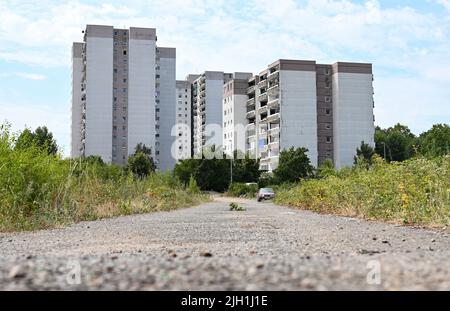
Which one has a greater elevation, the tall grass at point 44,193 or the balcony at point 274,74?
the balcony at point 274,74

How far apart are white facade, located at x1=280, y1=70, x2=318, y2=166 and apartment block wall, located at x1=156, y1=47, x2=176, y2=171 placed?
98.0ft

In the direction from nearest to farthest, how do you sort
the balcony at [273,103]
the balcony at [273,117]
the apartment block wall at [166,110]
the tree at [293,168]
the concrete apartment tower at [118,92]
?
the tree at [293,168] < the balcony at [273,117] < the balcony at [273,103] < the concrete apartment tower at [118,92] < the apartment block wall at [166,110]

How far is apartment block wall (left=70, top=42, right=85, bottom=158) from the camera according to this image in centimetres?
11450

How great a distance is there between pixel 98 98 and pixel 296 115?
36866mm

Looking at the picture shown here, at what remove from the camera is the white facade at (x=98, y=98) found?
4028 inches

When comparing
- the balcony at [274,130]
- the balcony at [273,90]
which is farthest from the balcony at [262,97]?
the balcony at [274,130]

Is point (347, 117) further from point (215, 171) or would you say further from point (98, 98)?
point (98, 98)

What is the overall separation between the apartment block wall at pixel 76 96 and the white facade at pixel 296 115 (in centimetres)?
4342

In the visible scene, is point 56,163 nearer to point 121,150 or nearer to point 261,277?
point 261,277

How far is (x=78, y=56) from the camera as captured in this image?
118 m

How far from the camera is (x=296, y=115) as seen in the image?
9181cm

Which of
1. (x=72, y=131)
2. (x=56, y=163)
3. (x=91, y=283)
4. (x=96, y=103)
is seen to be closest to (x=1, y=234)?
(x=56, y=163)

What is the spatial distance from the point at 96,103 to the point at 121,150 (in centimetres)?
969

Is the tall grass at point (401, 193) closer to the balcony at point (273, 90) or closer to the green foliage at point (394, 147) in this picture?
the balcony at point (273, 90)
